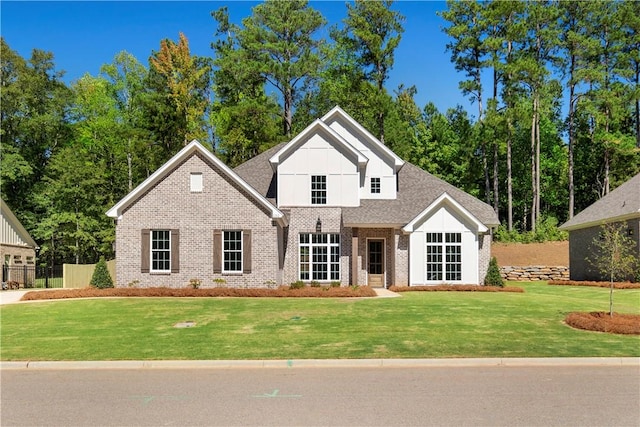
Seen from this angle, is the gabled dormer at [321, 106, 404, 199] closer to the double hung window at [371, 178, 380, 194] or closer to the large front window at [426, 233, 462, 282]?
the double hung window at [371, 178, 380, 194]

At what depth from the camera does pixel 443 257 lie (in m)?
26.4

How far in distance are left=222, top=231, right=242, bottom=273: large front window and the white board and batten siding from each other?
809 cm

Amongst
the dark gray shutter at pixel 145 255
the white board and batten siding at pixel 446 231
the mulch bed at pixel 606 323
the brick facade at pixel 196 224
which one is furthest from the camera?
the white board and batten siding at pixel 446 231

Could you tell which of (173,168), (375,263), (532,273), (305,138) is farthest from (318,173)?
(532,273)

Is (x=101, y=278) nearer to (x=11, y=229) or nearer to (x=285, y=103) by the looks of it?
(x=11, y=229)

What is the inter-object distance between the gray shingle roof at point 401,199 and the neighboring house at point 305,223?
9cm

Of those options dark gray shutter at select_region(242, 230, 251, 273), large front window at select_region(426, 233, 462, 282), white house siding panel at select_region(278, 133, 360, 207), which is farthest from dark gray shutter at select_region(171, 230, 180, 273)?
large front window at select_region(426, 233, 462, 282)

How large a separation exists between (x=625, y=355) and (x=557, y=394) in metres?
3.72

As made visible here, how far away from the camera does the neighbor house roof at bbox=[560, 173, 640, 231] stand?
29641mm

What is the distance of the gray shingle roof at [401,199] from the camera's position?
26984 millimetres

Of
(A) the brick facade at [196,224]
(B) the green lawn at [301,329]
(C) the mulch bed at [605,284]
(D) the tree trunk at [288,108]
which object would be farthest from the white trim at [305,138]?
(D) the tree trunk at [288,108]

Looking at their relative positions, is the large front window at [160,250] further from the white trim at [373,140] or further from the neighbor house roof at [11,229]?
the neighbor house roof at [11,229]

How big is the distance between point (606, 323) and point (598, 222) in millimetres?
19504

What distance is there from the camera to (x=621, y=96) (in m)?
49.6
